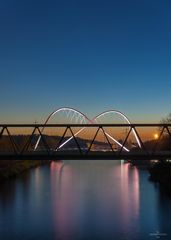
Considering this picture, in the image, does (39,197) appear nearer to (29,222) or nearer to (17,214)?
(17,214)

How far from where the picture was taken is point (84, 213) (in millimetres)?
48406

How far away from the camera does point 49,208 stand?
51.8 meters

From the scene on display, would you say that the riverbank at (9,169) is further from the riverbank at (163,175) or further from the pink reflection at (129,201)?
the riverbank at (163,175)

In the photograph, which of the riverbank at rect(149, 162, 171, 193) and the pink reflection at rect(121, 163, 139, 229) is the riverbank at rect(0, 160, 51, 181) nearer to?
the pink reflection at rect(121, 163, 139, 229)

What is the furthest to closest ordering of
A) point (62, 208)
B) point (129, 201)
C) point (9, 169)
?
1. point (9, 169)
2. point (129, 201)
3. point (62, 208)

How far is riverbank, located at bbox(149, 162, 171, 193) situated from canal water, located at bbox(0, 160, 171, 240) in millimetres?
1891

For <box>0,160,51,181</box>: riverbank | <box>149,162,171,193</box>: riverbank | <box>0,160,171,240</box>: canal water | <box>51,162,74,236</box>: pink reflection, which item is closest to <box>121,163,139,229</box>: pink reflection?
<box>0,160,171,240</box>: canal water

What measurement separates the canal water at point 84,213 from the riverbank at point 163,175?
74.4 inches

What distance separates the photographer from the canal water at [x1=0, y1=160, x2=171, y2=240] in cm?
3908

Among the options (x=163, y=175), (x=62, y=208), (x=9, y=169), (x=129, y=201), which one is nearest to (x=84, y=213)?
(x=62, y=208)

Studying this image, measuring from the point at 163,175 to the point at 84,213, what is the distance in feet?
117

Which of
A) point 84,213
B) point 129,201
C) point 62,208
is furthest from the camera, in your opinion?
point 129,201

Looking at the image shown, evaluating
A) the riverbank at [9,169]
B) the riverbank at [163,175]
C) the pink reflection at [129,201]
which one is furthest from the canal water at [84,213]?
the riverbank at [9,169]

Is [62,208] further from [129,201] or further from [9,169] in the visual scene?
[9,169]
